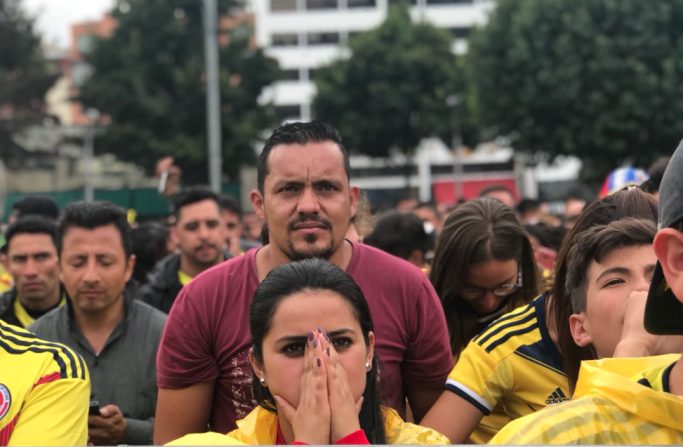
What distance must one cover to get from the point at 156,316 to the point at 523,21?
Answer: 30.1 metres

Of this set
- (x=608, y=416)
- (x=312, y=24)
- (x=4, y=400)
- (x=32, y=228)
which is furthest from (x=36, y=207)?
(x=312, y=24)

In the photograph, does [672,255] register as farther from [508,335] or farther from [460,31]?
[460,31]

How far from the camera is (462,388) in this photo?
3529mm

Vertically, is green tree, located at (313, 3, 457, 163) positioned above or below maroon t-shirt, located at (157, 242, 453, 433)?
above

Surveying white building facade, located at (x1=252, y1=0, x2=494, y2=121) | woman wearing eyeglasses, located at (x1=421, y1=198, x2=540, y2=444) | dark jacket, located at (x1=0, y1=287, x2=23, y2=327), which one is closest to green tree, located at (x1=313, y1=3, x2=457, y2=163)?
white building facade, located at (x1=252, y1=0, x2=494, y2=121)

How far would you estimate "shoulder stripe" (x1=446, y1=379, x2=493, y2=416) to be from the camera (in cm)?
352

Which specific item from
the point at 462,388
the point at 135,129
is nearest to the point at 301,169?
the point at 462,388

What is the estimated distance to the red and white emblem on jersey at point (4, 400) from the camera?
3.04 m

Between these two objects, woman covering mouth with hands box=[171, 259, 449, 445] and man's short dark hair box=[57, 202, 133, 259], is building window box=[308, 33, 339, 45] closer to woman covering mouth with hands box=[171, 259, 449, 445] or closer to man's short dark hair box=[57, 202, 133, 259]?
man's short dark hair box=[57, 202, 133, 259]

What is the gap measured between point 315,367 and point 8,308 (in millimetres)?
3719

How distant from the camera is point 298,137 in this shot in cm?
383

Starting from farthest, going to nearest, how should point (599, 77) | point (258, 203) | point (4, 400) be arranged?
1. point (599, 77)
2. point (258, 203)
3. point (4, 400)

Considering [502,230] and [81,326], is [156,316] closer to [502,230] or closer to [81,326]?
[81,326]

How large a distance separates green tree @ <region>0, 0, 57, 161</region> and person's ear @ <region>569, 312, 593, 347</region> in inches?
1599
